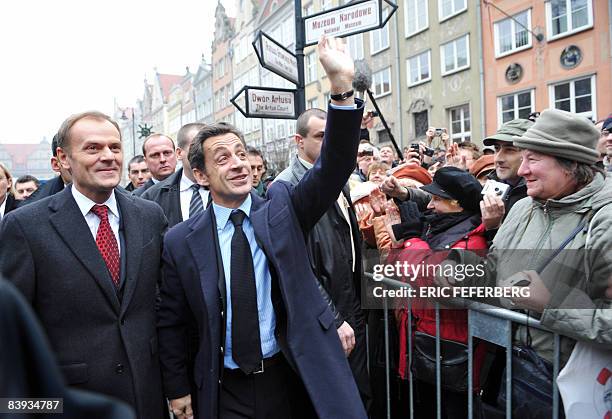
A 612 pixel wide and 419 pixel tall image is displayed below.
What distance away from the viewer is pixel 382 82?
83.4ft

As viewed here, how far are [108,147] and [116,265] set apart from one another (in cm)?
60

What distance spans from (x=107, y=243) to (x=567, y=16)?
18050mm

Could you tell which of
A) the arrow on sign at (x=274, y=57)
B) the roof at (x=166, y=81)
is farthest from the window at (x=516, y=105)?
the roof at (x=166, y=81)

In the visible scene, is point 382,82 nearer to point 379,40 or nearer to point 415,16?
point 379,40

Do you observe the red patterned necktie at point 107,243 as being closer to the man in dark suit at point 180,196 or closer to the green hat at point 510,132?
the man in dark suit at point 180,196

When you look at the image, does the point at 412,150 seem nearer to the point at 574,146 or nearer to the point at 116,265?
the point at 574,146

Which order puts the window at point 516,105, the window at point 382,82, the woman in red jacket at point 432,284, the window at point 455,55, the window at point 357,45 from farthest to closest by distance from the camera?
the window at point 357,45 < the window at point 382,82 < the window at point 455,55 < the window at point 516,105 < the woman in red jacket at point 432,284

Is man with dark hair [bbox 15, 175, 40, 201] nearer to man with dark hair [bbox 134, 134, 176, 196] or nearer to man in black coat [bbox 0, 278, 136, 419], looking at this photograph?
man with dark hair [bbox 134, 134, 176, 196]

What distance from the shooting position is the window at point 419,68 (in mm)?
22344

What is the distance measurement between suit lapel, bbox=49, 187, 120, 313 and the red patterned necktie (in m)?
0.06

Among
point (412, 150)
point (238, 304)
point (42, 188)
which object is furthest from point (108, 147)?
point (412, 150)

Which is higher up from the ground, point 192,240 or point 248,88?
point 248,88

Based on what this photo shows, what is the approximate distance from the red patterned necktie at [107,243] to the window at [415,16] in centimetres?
2229

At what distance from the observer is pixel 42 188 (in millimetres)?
4141
